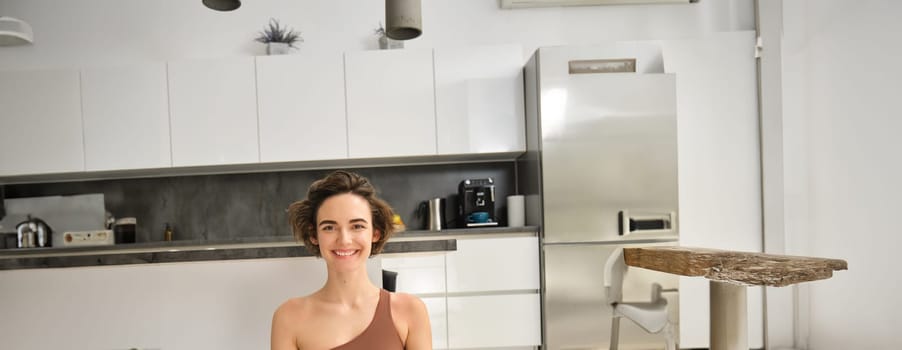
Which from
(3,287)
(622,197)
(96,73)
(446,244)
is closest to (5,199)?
(96,73)

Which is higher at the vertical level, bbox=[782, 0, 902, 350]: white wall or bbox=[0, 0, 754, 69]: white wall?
bbox=[0, 0, 754, 69]: white wall

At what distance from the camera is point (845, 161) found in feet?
9.62

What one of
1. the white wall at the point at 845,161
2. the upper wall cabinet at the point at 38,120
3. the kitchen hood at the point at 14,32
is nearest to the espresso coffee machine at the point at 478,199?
the white wall at the point at 845,161

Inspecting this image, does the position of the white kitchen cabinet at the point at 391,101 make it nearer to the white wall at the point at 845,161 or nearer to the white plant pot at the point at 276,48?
the white plant pot at the point at 276,48

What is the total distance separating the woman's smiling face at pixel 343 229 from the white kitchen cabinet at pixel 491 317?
7.07 ft

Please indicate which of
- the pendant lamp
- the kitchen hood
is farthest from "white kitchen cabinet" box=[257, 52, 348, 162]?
the pendant lamp

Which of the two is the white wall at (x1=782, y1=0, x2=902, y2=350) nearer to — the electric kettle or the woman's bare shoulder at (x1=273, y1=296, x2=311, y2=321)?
the woman's bare shoulder at (x1=273, y1=296, x2=311, y2=321)

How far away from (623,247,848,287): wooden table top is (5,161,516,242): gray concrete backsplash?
277 centimetres

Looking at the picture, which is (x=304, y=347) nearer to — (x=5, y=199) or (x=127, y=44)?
(x=127, y=44)

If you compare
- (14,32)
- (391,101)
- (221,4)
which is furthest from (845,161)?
(14,32)

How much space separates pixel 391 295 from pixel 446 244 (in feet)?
1.43

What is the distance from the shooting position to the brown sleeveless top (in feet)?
3.91

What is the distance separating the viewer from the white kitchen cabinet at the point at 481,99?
351cm

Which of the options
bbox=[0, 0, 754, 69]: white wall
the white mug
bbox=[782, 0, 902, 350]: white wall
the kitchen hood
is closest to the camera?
bbox=[782, 0, 902, 350]: white wall
